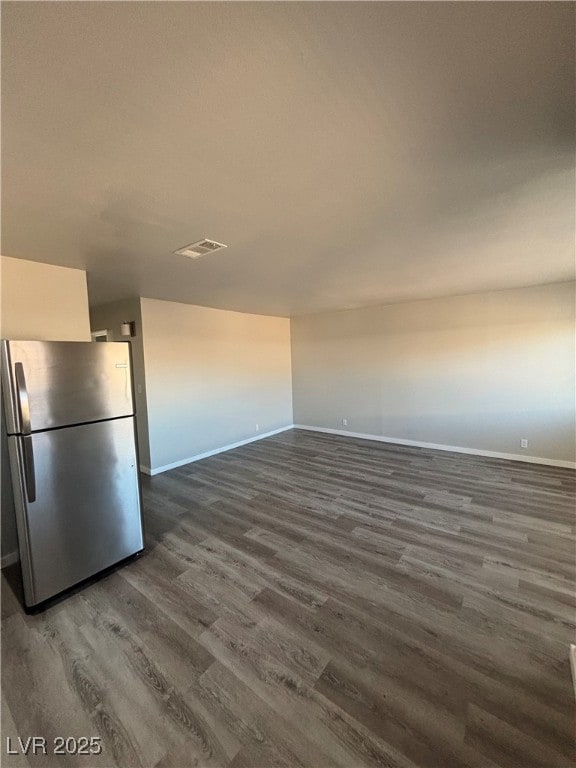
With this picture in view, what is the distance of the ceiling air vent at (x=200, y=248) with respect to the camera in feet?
7.55

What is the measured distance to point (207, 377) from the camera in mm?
5094

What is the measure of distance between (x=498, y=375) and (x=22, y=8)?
5554 mm

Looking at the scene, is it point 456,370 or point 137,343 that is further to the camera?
point 456,370

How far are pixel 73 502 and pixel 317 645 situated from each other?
6.23ft

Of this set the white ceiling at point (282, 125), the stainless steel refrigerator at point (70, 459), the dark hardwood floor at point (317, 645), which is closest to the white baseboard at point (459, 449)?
the dark hardwood floor at point (317, 645)

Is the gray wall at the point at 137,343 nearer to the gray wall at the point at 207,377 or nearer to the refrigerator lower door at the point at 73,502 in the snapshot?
the gray wall at the point at 207,377

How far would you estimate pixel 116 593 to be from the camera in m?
2.15

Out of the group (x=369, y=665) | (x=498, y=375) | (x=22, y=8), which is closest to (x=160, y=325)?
(x=22, y=8)

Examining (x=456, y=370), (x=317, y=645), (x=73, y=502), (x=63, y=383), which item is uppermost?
(x=63, y=383)

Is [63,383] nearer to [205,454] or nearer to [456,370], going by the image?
[205,454]

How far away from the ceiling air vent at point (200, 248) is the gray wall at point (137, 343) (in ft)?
6.65

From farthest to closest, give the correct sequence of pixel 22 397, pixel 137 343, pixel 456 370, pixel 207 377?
1. pixel 207 377
2. pixel 456 370
3. pixel 137 343
4. pixel 22 397
